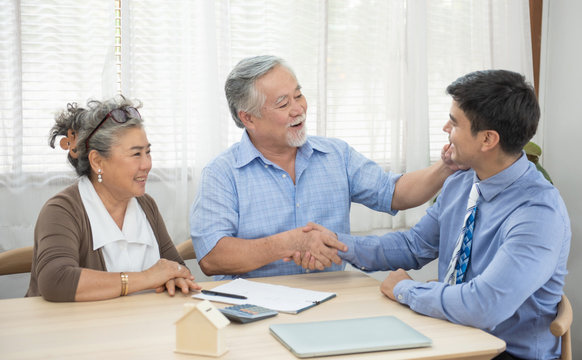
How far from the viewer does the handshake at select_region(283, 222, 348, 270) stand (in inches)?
80.0

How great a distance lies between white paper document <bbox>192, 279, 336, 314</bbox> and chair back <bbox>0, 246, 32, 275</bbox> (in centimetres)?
97

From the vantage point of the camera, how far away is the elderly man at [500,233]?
4.95 feet

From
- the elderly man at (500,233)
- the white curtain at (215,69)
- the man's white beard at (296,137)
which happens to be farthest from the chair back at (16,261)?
the elderly man at (500,233)

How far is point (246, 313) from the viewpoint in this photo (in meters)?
1.54

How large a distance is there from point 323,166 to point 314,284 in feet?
1.98

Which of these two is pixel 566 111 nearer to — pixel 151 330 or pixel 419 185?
pixel 419 185

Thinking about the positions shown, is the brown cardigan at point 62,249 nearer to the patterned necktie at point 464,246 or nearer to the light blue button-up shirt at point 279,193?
the light blue button-up shirt at point 279,193

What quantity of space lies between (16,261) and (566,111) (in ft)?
9.62

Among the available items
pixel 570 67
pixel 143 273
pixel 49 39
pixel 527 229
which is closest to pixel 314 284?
pixel 143 273

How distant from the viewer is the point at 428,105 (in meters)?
3.26

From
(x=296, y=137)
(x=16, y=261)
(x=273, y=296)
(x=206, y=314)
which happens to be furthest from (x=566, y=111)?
(x=16, y=261)

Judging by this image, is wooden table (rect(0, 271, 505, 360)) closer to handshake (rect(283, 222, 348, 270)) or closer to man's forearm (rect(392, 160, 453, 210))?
handshake (rect(283, 222, 348, 270))

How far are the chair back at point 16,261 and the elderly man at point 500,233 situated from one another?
58.2 inches

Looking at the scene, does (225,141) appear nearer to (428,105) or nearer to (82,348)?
(428,105)
